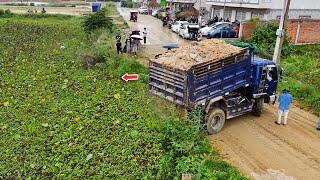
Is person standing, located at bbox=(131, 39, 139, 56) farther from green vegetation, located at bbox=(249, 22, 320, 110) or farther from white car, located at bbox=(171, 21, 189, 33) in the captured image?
white car, located at bbox=(171, 21, 189, 33)

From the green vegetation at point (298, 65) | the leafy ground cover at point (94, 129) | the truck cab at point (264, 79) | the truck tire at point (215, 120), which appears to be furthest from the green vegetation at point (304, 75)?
the leafy ground cover at point (94, 129)

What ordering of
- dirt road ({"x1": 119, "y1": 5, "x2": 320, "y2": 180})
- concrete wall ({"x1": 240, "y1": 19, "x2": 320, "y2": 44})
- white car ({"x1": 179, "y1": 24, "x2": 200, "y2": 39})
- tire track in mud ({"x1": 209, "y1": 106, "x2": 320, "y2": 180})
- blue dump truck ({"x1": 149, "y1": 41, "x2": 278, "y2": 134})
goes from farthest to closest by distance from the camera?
white car ({"x1": 179, "y1": 24, "x2": 200, "y2": 39}) → concrete wall ({"x1": 240, "y1": 19, "x2": 320, "y2": 44}) → blue dump truck ({"x1": 149, "y1": 41, "x2": 278, "y2": 134}) → tire track in mud ({"x1": 209, "y1": 106, "x2": 320, "y2": 180}) → dirt road ({"x1": 119, "y1": 5, "x2": 320, "y2": 180})

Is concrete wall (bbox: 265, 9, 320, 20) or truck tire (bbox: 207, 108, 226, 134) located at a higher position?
concrete wall (bbox: 265, 9, 320, 20)

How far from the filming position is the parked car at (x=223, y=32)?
1266 inches

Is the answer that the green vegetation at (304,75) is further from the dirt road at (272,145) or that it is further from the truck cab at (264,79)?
the truck cab at (264,79)

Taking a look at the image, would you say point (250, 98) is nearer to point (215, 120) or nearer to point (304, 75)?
point (215, 120)

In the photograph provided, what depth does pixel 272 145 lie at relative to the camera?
41.2 feet

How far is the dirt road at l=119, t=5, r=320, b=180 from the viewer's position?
36.0ft

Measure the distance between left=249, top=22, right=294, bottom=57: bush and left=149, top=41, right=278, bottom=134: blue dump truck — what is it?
35.8 ft

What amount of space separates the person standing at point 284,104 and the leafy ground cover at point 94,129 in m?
3.39

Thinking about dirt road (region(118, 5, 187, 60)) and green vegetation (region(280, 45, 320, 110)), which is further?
dirt road (region(118, 5, 187, 60))

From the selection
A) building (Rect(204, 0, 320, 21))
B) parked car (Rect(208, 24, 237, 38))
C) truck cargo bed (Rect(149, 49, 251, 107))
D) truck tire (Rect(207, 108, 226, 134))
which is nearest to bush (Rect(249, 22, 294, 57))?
parked car (Rect(208, 24, 237, 38))

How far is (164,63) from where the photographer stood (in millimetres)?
13109

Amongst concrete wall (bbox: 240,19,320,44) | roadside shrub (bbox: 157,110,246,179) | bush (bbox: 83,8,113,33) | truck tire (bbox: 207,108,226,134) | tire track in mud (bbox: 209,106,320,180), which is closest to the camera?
roadside shrub (bbox: 157,110,246,179)
